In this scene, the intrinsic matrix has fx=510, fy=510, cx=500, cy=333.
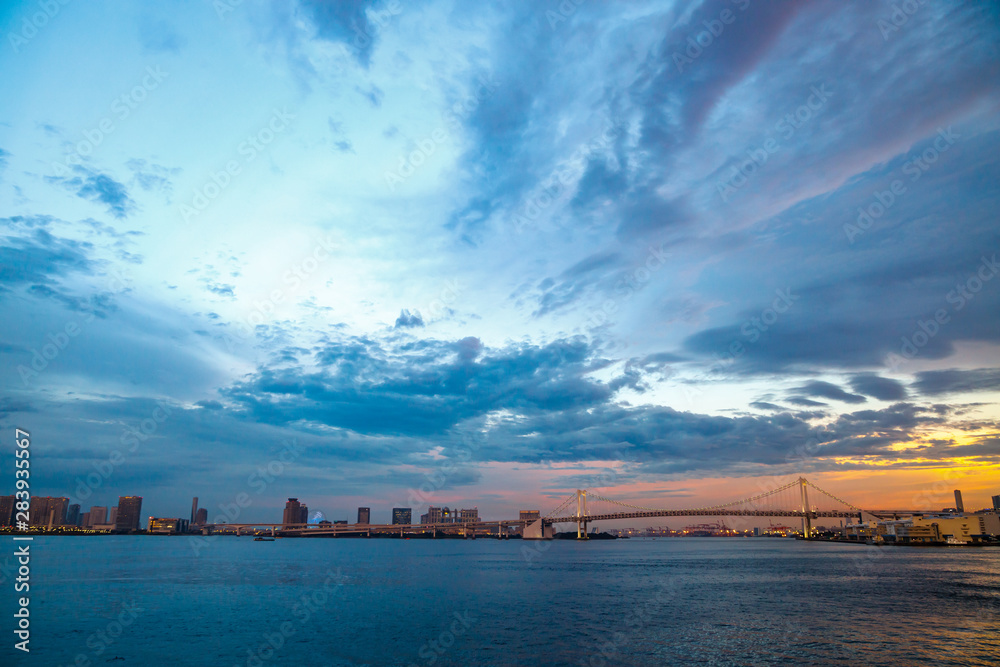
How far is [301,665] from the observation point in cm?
2398

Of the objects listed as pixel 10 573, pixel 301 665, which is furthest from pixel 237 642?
pixel 10 573

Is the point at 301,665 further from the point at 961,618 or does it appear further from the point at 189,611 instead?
the point at 961,618

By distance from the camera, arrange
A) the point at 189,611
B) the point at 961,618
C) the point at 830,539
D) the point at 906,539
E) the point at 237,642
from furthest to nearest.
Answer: the point at 830,539 → the point at 906,539 → the point at 189,611 → the point at 961,618 → the point at 237,642

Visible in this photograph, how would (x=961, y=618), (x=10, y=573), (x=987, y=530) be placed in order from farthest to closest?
(x=987, y=530) → (x=10, y=573) → (x=961, y=618)

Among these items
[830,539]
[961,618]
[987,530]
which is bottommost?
[830,539]

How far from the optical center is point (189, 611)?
3647 centimetres

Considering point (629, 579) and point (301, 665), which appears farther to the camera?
point (629, 579)

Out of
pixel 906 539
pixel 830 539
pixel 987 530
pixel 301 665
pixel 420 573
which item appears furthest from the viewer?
pixel 830 539

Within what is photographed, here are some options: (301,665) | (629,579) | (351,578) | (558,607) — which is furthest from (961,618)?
(351,578)

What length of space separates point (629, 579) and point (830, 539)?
187952mm

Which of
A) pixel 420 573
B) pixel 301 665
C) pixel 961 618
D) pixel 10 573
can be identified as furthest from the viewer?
pixel 420 573

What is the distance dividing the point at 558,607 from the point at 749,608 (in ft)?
45.4

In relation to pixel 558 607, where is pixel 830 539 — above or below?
below

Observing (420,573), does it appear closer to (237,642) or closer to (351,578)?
(351,578)
